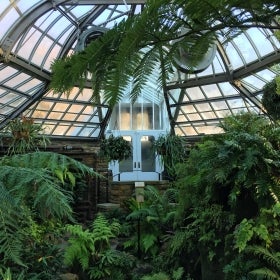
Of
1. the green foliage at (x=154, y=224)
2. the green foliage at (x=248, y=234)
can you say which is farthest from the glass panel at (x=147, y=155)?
the green foliage at (x=248, y=234)

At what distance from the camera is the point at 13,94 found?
13164 millimetres

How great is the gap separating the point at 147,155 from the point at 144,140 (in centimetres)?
62

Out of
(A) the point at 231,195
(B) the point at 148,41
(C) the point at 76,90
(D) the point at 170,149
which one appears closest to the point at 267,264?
(A) the point at 231,195

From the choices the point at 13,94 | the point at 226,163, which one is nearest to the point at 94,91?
the point at 226,163

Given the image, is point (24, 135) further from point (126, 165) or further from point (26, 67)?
point (126, 165)

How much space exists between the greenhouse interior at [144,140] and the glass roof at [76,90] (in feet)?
0.15

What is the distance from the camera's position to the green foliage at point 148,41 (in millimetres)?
1368

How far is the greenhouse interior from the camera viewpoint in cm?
149

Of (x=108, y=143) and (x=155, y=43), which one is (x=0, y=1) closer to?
(x=108, y=143)

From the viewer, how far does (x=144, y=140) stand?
16.2 m

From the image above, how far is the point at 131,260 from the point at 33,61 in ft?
25.3

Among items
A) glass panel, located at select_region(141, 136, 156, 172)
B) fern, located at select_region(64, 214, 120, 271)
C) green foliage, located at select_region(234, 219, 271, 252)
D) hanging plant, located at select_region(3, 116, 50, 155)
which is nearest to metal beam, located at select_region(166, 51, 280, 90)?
glass panel, located at select_region(141, 136, 156, 172)

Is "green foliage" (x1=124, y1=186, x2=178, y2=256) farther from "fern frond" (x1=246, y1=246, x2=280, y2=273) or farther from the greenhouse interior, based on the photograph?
"fern frond" (x1=246, y1=246, x2=280, y2=273)

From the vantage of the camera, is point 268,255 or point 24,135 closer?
point 268,255
